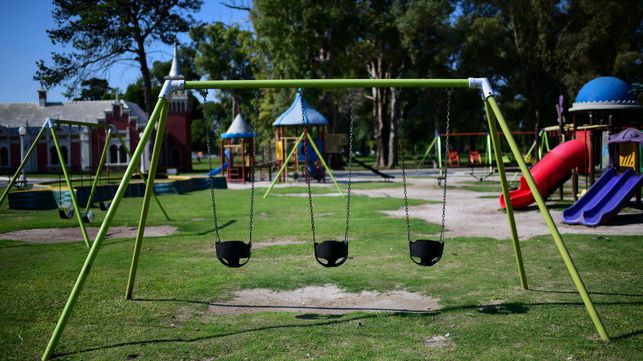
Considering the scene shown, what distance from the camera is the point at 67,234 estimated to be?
12.5m

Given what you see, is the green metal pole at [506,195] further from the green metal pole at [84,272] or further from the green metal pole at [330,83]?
the green metal pole at [84,272]

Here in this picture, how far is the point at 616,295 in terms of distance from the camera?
21.6 ft

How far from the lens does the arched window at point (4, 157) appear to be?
2040 inches

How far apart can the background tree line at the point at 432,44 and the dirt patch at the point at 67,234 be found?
28.0m

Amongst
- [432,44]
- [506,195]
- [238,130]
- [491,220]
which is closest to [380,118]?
[432,44]

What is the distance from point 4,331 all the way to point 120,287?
6.10 ft

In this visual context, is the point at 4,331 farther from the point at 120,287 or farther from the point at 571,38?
the point at 571,38

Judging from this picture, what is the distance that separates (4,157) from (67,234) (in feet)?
152

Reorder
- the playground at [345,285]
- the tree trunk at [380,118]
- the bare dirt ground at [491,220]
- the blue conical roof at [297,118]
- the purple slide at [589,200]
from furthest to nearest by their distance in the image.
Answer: the tree trunk at [380,118], the blue conical roof at [297,118], the purple slide at [589,200], the bare dirt ground at [491,220], the playground at [345,285]

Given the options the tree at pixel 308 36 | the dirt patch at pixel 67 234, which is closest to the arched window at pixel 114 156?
the tree at pixel 308 36

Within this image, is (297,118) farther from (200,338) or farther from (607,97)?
(200,338)

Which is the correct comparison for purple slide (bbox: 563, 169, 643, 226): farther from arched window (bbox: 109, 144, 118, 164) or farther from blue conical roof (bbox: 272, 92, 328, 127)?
arched window (bbox: 109, 144, 118, 164)

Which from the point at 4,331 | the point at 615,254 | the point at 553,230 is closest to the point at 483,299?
the point at 553,230

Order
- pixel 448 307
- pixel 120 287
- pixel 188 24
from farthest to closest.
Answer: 1. pixel 188 24
2. pixel 120 287
3. pixel 448 307
